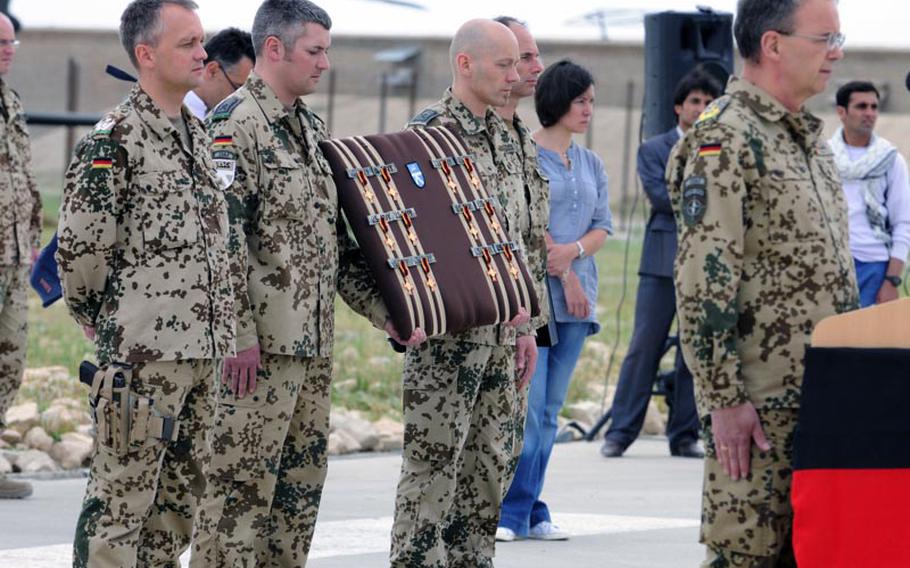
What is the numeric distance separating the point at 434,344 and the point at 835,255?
1701 mm

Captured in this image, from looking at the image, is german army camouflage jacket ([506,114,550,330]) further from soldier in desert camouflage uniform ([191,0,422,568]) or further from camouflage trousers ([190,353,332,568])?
camouflage trousers ([190,353,332,568])

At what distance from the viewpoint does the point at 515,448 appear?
6305 millimetres

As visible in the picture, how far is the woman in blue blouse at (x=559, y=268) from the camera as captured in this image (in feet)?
24.5

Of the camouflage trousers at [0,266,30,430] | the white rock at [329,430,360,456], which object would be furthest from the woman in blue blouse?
the white rock at [329,430,360,456]

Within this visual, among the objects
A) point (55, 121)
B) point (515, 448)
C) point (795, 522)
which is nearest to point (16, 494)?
point (515, 448)

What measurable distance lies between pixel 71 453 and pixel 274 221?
4.15 meters

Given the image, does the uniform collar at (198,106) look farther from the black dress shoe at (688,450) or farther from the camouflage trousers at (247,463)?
the black dress shoe at (688,450)

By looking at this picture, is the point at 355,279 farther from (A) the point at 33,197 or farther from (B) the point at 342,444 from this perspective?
(B) the point at 342,444

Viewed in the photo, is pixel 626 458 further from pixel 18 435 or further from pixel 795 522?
pixel 795 522

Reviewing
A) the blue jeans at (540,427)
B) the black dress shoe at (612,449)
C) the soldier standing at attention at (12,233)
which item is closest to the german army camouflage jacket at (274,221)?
the blue jeans at (540,427)

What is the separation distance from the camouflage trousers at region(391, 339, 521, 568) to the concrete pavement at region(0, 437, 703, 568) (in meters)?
0.79

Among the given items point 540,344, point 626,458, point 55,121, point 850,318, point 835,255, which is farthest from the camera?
point 55,121

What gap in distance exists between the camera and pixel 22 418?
9500 mm

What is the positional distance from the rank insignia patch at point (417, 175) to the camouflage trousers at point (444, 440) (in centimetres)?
53
